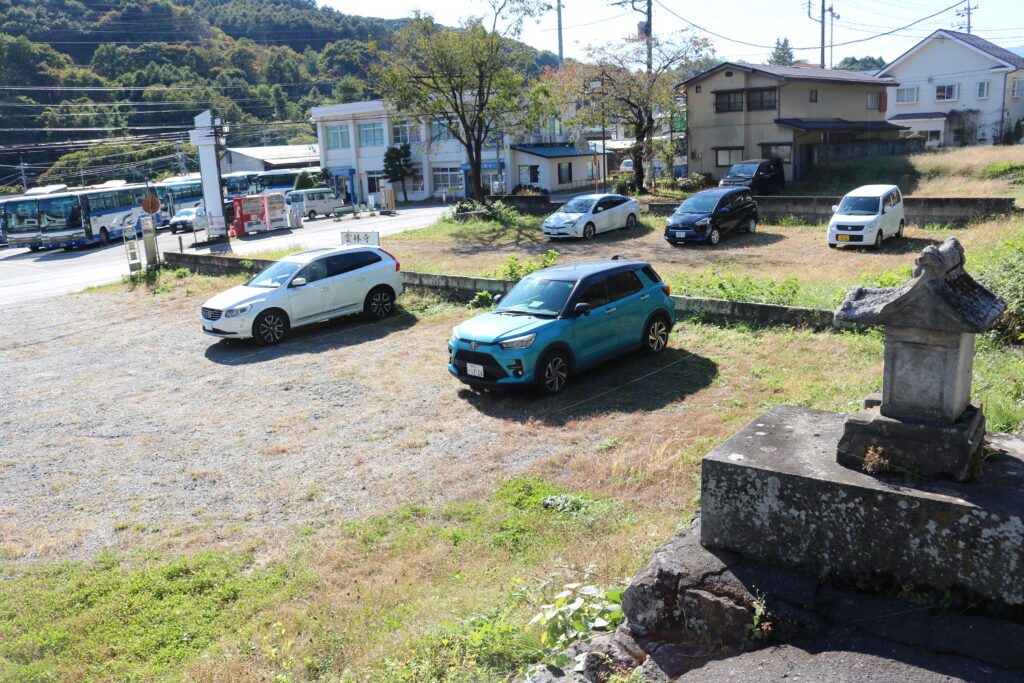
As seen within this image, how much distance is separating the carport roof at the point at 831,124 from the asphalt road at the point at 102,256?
1814 cm

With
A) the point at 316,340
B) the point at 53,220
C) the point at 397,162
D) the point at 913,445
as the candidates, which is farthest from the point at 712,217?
the point at 397,162

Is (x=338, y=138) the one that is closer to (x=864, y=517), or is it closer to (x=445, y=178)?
(x=445, y=178)

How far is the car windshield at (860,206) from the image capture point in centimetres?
2172

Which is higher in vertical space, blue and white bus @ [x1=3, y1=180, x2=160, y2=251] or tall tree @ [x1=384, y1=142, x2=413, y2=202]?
tall tree @ [x1=384, y1=142, x2=413, y2=202]

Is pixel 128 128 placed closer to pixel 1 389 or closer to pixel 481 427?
pixel 1 389

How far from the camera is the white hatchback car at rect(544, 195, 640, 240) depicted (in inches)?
1054

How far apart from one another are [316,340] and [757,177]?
24.7 metres

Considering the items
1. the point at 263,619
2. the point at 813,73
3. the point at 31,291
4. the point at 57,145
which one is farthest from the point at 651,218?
the point at 57,145

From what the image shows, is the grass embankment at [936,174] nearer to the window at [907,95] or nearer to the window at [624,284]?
the window at [907,95]

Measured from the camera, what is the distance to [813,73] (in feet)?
136

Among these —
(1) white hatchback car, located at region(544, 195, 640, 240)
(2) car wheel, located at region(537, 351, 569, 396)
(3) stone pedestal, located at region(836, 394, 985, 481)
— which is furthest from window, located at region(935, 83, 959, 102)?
(3) stone pedestal, located at region(836, 394, 985, 481)

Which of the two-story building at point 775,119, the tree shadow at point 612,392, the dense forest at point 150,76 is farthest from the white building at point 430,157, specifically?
the tree shadow at point 612,392

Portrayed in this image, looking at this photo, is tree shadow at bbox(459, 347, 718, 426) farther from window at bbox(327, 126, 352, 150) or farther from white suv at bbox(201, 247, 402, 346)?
window at bbox(327, 126, 352, 150)

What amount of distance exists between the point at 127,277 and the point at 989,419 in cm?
2445
